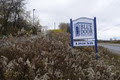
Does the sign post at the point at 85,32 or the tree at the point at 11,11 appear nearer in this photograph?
the sign post at the point at 85,32

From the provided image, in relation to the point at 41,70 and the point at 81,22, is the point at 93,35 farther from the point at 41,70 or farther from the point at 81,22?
the point at 41,70

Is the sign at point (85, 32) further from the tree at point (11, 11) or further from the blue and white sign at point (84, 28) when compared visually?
the tree at point (11, 11)

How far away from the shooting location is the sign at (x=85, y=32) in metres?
8.82

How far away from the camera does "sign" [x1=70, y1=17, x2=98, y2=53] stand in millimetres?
8819

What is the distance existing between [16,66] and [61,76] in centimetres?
89

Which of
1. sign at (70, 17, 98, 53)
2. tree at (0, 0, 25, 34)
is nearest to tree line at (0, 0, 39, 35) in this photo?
tree at (0, 0, 25, 34)

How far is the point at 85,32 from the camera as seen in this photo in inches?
352

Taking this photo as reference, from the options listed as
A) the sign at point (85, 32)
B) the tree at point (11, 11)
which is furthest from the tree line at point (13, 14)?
the sign at point (85, 32)

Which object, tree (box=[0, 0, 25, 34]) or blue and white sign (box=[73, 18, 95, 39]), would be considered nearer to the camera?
blue and white sign (box=[73, 18, 95, 39])

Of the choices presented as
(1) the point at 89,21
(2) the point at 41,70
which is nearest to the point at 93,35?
(1) the point at 89,21

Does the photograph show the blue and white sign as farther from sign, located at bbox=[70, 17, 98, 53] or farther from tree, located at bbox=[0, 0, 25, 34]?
tree, located at bbox=[0, 0, 25, 34]

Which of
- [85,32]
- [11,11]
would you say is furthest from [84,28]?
[11,11]

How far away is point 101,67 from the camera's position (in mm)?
5199

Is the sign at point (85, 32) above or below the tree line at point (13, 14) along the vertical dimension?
below
